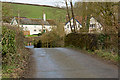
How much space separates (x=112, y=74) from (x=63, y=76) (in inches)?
69.0

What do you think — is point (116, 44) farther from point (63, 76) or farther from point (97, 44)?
point (63, 76)

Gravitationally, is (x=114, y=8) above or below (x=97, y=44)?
above

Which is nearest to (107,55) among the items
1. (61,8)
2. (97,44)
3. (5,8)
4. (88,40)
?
(97,44)

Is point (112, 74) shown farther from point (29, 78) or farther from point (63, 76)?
point (29, 78)

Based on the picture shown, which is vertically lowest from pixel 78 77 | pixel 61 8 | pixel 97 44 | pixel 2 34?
pixel 78 77

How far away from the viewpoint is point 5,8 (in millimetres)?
10219

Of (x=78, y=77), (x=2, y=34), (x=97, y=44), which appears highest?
(x=2, y=34)

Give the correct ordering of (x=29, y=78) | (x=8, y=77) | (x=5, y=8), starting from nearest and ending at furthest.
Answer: (x=8, y=77) < (x=29, y=78) < (x=5, y=8)

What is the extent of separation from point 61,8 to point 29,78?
58.2 ft

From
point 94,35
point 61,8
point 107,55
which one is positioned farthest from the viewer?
point 61,8

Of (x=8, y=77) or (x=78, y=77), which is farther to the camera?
(x=78, y=77)

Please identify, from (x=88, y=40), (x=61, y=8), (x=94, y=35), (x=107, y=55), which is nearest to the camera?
(x=107, y=55)

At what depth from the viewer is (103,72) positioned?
6.13m

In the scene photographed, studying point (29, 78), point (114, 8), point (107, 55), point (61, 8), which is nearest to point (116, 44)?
point (107, 55)
